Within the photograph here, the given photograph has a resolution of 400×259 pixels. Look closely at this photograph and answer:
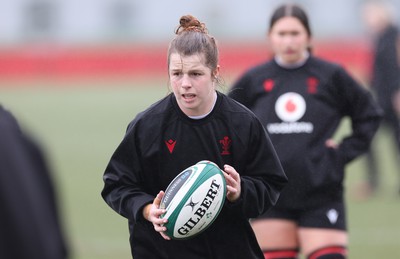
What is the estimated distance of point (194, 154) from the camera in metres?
5.05

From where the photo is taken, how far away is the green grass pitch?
9.92 meters

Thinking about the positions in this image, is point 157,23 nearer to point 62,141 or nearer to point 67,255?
point 62,141

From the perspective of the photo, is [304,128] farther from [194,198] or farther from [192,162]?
[194,198]

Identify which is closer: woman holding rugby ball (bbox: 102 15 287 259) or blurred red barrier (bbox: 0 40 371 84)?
woman holding rugby ball (bbox: 102 15 287 259)

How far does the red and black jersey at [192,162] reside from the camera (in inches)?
199

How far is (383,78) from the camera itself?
40.5 feet

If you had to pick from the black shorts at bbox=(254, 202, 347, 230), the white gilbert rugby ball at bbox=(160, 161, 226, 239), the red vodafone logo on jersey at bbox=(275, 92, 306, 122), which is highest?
the red vodafone logo on jersey at bbox=(275, 92, 306, 122)

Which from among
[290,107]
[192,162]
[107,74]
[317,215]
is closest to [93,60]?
[107,74]

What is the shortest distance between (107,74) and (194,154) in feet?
103

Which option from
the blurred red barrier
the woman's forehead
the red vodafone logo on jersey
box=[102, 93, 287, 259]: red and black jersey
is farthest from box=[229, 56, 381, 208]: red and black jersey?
the blurred red barrier

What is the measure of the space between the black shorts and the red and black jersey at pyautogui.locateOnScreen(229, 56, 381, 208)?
0.05 metres

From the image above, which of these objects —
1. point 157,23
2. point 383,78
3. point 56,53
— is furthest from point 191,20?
point 157,23

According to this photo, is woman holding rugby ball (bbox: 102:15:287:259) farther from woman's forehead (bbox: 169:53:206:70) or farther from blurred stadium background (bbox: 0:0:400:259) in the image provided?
blurred stadium background (bbox: 0:0:400:259)

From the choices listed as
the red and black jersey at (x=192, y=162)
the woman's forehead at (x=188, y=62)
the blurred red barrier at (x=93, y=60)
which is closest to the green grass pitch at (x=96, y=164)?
the red and black jersey at (x=192, y=162)
